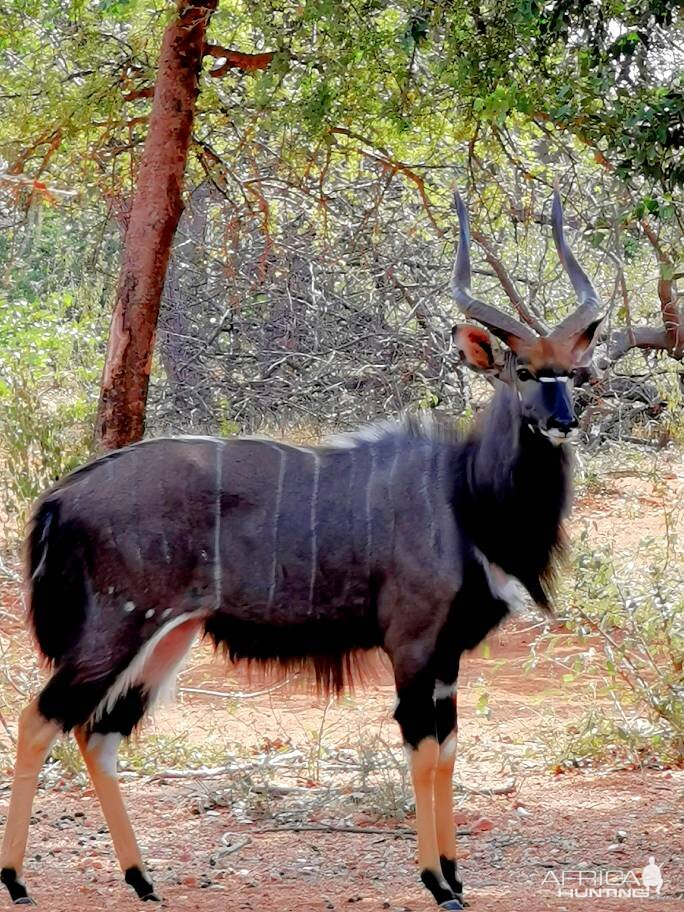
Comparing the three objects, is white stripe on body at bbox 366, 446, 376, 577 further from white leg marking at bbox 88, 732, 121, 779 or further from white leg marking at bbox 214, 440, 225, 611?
white leg marking at bbox 88, 732, 121, 779

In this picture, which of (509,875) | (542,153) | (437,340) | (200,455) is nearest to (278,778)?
(509,875)

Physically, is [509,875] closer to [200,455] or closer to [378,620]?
[378,620]

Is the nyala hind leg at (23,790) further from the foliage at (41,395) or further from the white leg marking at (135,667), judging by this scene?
the foliage at (41,395)

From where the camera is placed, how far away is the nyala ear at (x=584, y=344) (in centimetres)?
367

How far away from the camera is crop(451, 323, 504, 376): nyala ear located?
3754 millimetres

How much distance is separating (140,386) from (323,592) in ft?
7.04

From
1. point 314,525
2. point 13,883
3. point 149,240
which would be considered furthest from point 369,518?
point 149,240

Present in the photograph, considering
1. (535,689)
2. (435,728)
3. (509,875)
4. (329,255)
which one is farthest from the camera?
(329,255)

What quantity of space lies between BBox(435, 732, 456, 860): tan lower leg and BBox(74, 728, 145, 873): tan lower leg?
77 centimetres

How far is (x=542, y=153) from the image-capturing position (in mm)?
9250

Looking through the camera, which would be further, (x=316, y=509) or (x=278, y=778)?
(x=278, y=778)

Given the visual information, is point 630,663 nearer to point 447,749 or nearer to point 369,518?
point 447,749

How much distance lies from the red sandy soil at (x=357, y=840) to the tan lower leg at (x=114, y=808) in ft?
0.35

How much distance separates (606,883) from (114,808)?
1.30 m
